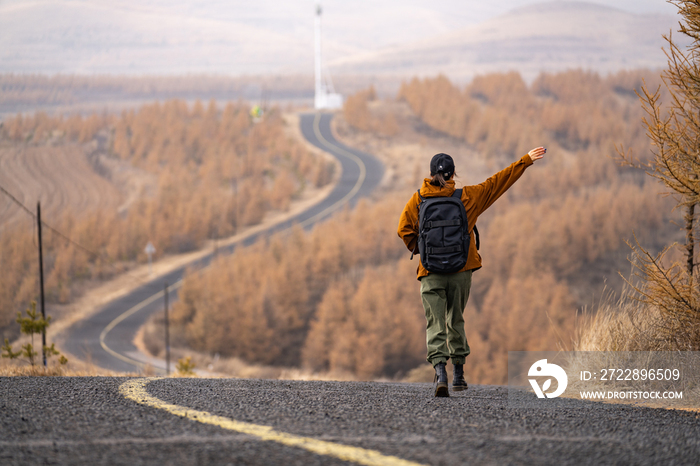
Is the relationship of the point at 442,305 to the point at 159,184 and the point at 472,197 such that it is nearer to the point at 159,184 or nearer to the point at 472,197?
the point at 472,197

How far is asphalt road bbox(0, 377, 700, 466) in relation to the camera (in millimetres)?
3203

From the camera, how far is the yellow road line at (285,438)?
312 centimetres

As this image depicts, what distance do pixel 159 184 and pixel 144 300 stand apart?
48.4m

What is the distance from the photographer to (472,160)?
325 feet

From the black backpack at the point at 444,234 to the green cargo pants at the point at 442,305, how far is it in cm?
14

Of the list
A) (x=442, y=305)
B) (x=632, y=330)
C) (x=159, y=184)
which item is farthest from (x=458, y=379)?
(x=159, y=184)

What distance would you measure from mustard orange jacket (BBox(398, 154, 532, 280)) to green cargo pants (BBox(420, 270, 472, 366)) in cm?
11

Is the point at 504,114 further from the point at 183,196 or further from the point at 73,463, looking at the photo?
the point at 73,463

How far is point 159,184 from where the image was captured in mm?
100125

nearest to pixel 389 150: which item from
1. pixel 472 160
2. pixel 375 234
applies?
pixel 472 160

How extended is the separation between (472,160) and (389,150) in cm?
1296
